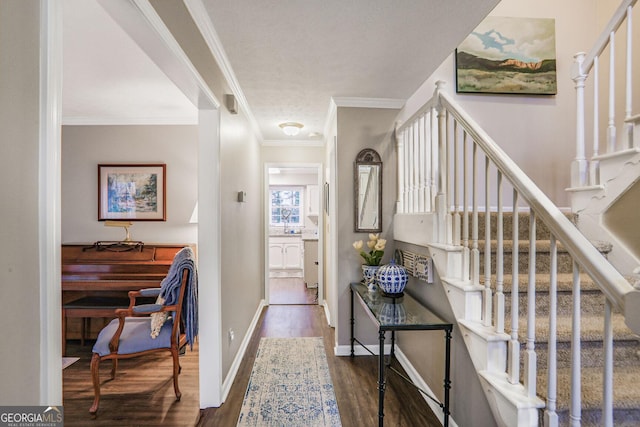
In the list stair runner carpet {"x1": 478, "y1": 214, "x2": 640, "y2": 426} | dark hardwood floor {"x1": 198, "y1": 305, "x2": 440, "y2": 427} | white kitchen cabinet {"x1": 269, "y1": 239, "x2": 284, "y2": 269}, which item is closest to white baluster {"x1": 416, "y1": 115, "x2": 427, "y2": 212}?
stair runner carpet {"x1": 478, "y1": 214, "x2": 640, "y2": 426}

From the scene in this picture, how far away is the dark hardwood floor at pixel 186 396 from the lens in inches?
Answer: 82.0

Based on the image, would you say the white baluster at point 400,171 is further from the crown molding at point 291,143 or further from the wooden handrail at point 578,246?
the crown molding at point 291,143

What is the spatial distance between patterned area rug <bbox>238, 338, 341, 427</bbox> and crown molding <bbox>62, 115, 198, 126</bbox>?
9.57ft

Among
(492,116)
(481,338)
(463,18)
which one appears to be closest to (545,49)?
(492,116)

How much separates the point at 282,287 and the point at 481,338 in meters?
4.89

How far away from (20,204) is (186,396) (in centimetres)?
223

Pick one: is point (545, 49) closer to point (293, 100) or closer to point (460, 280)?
point (293, 100)

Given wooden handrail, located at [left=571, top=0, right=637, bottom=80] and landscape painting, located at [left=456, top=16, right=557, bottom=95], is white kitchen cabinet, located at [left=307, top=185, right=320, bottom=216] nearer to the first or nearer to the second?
landscape painting, located at [left=456, top=16, right=557, bottom=95]

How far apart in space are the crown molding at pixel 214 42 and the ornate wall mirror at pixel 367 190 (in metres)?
1.30

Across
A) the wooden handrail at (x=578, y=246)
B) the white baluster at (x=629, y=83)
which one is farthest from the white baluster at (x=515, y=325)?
the white baluster at (x=629, y=83)

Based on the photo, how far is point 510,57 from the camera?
132 inches

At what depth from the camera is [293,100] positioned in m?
3.13

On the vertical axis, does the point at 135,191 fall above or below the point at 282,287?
above

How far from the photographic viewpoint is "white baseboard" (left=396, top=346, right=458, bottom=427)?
6.79 ft
